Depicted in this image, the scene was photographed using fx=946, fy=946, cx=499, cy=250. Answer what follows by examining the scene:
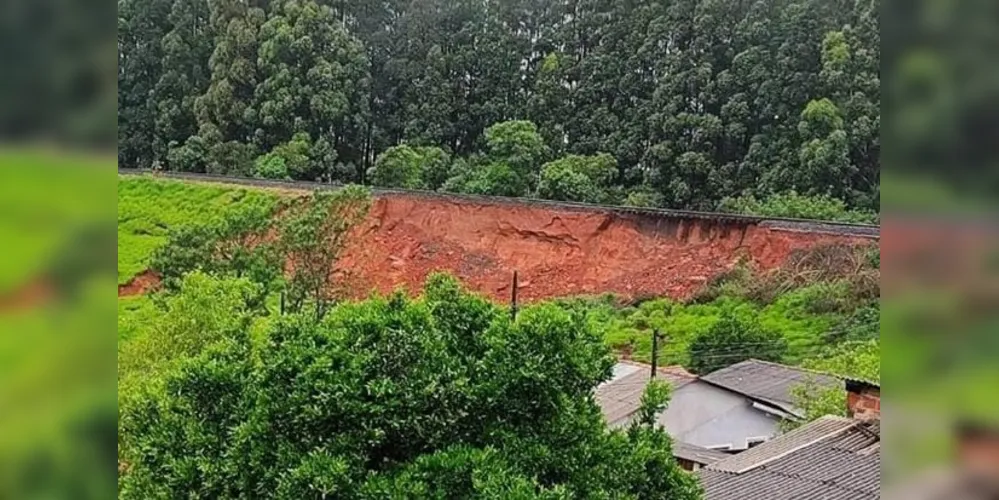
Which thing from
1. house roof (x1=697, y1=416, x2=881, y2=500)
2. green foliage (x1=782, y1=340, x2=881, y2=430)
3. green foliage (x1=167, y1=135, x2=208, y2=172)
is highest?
green foliage (x1=167, y1=135, x2=208, y2=172)

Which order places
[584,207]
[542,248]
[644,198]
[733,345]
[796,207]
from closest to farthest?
[733,345] → [796,207] → [584,207] → [542,248] → [644,198]

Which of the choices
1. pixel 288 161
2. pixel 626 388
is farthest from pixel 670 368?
pixel 288 161

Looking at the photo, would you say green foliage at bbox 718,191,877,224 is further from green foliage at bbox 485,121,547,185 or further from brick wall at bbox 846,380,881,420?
brick wall at bbox 846,380,881,420

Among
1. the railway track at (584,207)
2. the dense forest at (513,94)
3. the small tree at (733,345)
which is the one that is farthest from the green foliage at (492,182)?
the small tree at (733,345)
